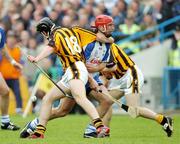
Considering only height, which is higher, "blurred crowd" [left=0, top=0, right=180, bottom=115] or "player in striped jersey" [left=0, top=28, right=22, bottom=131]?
"blurred crowd" [left=0, top=0, right=180, bottom=115]

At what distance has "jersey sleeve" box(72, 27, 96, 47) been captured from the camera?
43.7ft

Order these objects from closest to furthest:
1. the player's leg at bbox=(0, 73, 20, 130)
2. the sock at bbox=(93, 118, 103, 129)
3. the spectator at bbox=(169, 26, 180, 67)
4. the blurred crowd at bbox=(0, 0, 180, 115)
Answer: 1. the sock at bbox=(93, 118, 103, 129)
2. the player's leg at bbox=(0, 73, 20, 130)
3. the spectator at bbox=(169, 26, 180, 67)
4. the blurred crowd at bbox=(0, 0, 180, 115)

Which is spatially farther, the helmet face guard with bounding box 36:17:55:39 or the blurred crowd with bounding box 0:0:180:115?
the blurred crowd with bounding box 0:0:180:115

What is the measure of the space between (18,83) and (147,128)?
687cm

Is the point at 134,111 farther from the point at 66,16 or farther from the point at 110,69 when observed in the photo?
the point at 66,16

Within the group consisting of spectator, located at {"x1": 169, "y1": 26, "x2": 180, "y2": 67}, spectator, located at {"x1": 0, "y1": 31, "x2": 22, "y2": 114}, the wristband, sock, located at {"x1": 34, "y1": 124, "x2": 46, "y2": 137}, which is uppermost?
spectator, located at {"x1": 169, "y1": 26, "x2": 180, "y2": 67}

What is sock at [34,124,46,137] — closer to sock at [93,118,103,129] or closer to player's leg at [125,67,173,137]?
sock at [93,118,103,129]

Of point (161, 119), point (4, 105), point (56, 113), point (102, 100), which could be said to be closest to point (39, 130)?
point (56, 113)

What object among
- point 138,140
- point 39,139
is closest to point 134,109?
point 138,140

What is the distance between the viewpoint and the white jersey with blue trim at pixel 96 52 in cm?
1342

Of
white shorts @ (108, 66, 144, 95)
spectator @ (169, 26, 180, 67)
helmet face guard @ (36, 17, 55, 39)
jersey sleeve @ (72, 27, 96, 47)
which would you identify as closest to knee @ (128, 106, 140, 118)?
white shorts @ (108, 66, 144, 95)

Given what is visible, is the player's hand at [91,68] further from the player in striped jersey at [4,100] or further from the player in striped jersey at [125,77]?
the player in striped jersey at [4,100]

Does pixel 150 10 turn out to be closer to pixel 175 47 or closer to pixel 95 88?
pixel 175 47

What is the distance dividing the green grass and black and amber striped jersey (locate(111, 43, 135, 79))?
104 centimetres
